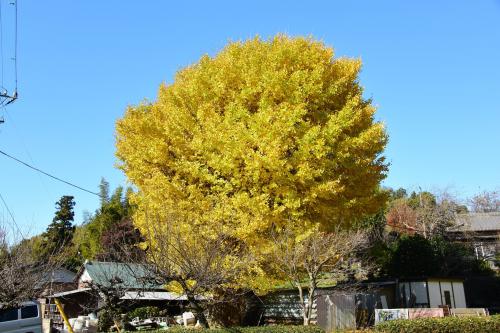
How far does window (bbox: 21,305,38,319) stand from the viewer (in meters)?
15.2

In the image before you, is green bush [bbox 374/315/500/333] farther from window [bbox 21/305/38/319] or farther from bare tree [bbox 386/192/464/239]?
bare tree [bbox 386/192/464/239]

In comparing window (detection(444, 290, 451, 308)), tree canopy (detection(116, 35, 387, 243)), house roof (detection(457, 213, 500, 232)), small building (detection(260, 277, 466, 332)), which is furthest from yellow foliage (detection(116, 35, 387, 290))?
house roof (detection(457, 213, 500, 232))

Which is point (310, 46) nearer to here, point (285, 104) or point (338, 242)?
point (285, 104)

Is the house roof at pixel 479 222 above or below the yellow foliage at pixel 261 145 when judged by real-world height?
below

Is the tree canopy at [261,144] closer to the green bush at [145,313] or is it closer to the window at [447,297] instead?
the window at [447,297]

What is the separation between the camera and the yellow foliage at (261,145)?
15891mm

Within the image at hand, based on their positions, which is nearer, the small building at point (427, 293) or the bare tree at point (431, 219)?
the small building at point (427, 293)

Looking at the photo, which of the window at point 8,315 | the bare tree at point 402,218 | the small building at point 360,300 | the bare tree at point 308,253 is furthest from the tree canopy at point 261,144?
the bare tree at point 402,218

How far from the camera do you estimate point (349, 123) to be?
55.3 ft

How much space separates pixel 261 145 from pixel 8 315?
394 inches

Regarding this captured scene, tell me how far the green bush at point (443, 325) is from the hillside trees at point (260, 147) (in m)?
4.54

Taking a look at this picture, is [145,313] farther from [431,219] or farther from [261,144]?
[431,219]

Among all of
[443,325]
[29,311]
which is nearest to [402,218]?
[443,325]

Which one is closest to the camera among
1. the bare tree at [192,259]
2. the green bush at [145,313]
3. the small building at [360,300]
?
the bare tree at [192,259]
